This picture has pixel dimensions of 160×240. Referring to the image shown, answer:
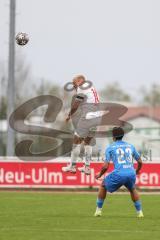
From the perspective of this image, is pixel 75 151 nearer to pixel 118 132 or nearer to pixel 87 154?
pixel 87 154

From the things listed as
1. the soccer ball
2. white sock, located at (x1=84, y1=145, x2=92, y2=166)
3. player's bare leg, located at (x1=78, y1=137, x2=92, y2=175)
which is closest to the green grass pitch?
player's bare leg, located at (x1=78, y1=137, x2=92, y2=175)

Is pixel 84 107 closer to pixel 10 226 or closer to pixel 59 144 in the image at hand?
pixel 10 226

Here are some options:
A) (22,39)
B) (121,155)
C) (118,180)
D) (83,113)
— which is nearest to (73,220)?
(118,180)

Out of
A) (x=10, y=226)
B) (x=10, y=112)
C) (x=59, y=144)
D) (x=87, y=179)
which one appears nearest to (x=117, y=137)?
(x=10, y=226)

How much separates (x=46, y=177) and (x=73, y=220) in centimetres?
1472

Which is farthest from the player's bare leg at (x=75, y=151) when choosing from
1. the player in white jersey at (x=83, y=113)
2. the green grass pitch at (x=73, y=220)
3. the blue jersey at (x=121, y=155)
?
the blue jersey at (x=121, y=155)

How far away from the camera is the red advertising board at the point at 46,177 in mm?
32844

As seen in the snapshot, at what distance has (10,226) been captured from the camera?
17.1 m

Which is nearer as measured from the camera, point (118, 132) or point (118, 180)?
point (118, 132)

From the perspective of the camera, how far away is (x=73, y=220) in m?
18.5

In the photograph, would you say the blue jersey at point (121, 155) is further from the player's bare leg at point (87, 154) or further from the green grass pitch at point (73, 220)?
the player's bare leg at point (87, 154)

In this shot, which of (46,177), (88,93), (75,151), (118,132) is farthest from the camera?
(46,177)

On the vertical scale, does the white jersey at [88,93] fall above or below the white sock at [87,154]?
above

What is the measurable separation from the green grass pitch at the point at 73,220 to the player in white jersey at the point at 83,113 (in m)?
1.56
